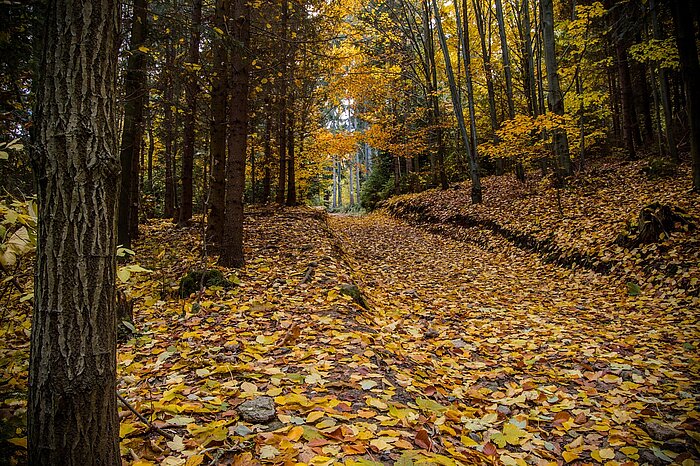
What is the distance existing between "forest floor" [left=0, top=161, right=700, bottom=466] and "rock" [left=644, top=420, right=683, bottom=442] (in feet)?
0.04

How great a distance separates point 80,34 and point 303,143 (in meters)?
17.6

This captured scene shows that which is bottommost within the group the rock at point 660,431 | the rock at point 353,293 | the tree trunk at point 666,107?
the rock at point 660,431

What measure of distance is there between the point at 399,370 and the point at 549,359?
6.17 feet

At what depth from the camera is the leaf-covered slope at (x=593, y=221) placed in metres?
5.97

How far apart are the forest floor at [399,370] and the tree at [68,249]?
568 millimetres

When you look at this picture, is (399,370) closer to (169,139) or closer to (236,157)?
(236,157)

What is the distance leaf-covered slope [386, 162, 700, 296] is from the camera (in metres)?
5.97

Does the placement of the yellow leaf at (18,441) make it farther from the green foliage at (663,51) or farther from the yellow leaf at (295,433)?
the green foliage at (663,51)

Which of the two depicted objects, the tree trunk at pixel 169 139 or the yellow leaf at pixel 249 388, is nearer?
the yellow leaf at pixel 249 388

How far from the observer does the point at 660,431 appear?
2.85 metres

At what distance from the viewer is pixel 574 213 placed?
9.15m

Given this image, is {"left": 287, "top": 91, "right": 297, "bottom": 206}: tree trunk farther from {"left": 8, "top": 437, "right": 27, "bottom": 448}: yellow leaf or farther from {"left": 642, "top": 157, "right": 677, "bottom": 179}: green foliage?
{"left": 8, "top": 437, "right": 27, "bottom": 448}: yellow leaf

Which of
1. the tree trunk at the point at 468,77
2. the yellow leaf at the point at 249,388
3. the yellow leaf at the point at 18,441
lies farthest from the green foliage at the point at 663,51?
the yellow leaf at the point at 18,441

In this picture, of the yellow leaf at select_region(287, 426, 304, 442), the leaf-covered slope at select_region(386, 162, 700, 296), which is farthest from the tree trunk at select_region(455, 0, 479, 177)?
the yellow leaf at select_region(287, 426, 304, 442)
